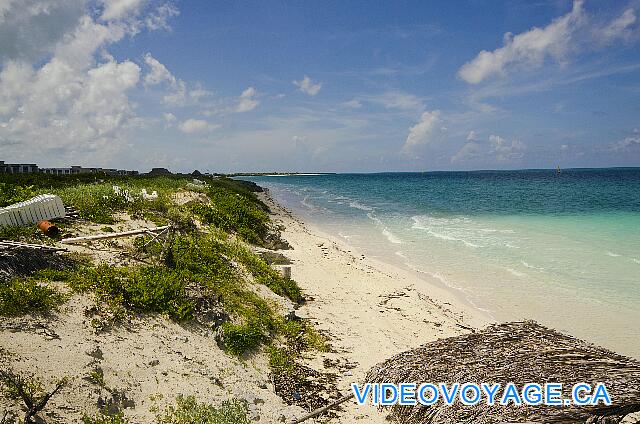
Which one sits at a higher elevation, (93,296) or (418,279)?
(93,296)

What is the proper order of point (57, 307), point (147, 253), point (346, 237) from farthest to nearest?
point (346, 237) → point (147, 253) → point (57, 307)

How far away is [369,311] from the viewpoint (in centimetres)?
1355

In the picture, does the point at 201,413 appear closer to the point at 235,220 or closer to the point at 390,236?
the point at 235,220

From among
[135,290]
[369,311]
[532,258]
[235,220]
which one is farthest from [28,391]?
[532,258]

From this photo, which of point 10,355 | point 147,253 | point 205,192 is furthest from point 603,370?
point 205,192

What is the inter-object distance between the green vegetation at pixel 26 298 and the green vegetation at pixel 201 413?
3.29m

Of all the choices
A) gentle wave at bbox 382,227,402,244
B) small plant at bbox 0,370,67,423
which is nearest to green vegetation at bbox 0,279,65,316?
small plant at bbox 0,370,67,423

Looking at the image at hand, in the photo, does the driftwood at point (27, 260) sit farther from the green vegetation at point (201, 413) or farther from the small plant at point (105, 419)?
the green vegetation at point (201, 413)

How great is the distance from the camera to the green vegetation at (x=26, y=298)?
23.6 feet

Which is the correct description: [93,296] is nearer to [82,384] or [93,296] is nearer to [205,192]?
[82,384]

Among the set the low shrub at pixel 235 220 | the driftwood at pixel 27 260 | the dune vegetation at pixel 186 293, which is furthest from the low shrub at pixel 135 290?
the low shrub at pixel 235 220

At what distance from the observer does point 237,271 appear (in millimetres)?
12719

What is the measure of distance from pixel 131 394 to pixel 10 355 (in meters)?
1.89

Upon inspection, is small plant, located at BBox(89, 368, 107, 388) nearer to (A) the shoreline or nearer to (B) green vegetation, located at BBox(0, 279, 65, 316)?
(B) green vegetation, located at BBox(0, 279, 65, 316)
